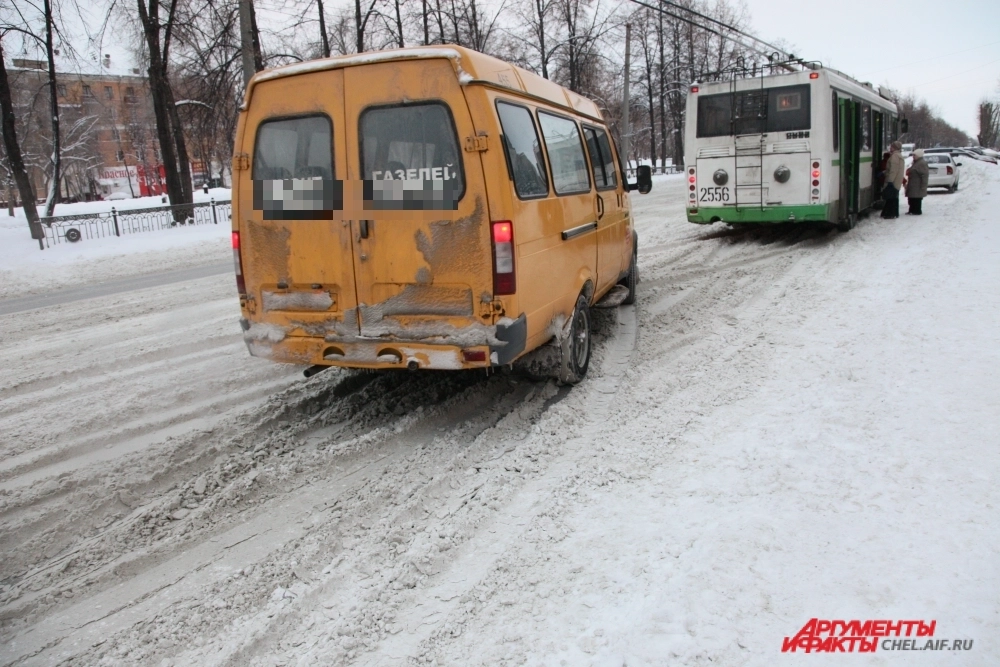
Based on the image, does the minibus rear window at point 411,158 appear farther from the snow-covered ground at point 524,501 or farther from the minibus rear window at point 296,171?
→ the snow-covered ground at point 524,501

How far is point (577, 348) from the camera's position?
5906 millimetres

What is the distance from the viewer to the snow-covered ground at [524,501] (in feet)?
9.55

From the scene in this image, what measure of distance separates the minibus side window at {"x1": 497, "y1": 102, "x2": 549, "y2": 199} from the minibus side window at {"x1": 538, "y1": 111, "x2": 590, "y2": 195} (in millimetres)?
214

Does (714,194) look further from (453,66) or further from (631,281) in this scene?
(453,66)

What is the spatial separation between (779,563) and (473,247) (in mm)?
2565

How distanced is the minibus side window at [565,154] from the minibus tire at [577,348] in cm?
100

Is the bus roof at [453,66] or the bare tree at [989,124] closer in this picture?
the bus roof at [453,66]

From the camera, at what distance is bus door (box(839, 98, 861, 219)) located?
43.2ft

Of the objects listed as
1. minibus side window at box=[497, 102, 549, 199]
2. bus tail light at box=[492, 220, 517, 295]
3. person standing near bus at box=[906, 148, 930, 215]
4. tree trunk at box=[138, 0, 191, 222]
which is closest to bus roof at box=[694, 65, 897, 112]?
person standing near bus at box=[906, 148, 930, 215]

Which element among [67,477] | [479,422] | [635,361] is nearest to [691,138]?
[635,361]

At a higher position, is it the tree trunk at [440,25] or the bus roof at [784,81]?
the tree trunk at [440,25]

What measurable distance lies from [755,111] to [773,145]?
72cm

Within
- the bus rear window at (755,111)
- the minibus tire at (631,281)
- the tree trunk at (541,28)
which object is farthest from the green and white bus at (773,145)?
the tree trunk at (541,28)

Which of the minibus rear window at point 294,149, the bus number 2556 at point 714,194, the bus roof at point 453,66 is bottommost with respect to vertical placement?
the bus number 2556 at point 714,194
